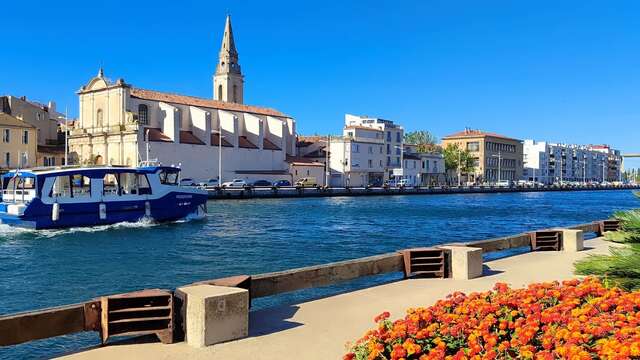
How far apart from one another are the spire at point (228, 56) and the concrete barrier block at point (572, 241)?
360 feet

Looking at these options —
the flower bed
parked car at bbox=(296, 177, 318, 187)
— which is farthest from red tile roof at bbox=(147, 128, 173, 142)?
the flower bed

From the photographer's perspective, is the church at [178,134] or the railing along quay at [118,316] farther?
the church at [178,134]

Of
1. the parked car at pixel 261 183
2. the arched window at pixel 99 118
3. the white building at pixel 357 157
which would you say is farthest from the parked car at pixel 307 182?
the arched window at pixel 99 118

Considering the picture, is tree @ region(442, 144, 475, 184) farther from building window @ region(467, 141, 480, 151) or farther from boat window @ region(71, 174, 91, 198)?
boat window @ region(71, 174, 91, 198)

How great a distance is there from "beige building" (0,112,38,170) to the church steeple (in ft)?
168

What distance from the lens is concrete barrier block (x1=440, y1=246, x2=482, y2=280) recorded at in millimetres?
12336

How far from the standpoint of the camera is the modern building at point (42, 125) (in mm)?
81219

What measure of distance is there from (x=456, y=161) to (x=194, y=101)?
6961 centimetres

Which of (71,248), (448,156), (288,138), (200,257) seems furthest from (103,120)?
(448,156)

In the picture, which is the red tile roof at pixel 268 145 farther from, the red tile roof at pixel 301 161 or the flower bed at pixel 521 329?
the flower bed at pixel 521 329

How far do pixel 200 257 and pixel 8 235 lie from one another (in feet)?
52.9

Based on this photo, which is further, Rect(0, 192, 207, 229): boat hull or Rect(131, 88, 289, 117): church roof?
Rect(131, 88, 289, 117): church roof

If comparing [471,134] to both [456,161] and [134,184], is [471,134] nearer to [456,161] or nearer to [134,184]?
[456,161]

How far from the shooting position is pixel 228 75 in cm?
12106
